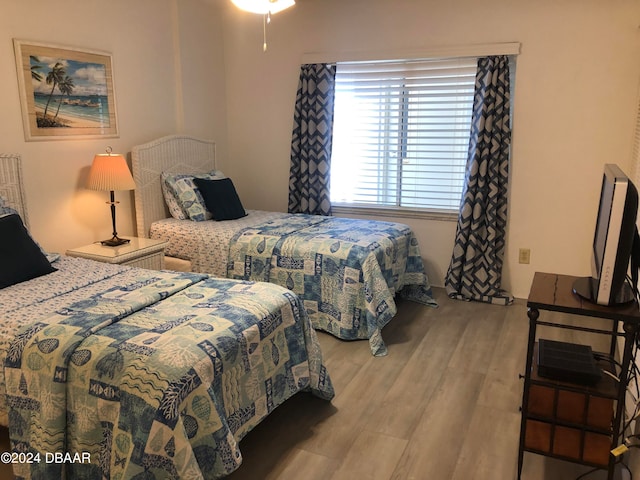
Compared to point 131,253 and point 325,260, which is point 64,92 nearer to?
point 131,253

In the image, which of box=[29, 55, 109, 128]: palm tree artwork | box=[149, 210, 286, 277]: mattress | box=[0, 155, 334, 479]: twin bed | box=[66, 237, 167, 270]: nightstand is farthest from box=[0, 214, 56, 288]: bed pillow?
box=[149, 210, 286, 277]: mattress

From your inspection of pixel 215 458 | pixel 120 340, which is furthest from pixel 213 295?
pixel 215 458

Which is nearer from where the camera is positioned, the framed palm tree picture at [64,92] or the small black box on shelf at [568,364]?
the small black box on shelf at [568,364]

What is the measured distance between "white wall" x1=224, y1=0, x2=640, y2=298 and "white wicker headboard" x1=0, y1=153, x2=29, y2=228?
7.97 ft

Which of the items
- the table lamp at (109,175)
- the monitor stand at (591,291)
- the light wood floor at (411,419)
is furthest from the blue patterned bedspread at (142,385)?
the table lamp at (109,175)

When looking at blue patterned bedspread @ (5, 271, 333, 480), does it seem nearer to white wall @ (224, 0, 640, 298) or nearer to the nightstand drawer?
the nightstand drawer

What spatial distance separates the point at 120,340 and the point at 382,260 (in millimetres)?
1955

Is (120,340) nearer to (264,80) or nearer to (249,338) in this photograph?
(249,338)

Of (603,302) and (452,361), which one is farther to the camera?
(452,361)

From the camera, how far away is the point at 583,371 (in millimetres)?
1934

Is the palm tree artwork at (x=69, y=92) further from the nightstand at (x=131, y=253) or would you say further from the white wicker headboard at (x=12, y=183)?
the nightstand at (x=131, y=253)

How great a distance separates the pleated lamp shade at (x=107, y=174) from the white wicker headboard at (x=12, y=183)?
16.7 inches

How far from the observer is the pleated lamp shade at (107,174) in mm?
3477

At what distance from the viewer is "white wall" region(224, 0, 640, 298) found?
12.1 ft
